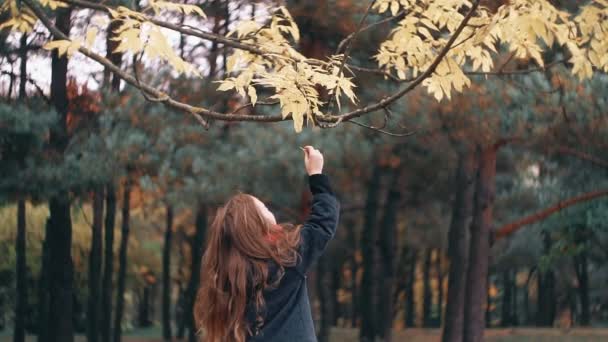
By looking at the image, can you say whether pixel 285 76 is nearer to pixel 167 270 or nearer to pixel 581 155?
pixel 581 155

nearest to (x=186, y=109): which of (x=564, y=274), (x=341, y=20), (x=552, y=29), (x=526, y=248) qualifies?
(x=552, y=29)

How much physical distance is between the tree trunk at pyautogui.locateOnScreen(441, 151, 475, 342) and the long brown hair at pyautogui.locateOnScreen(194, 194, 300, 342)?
1643 cm

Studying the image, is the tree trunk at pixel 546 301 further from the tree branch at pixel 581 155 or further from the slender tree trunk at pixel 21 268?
the tree branch at pixel 581 155

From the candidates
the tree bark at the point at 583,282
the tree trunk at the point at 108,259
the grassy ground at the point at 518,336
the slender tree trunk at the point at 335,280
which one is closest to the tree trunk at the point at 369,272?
the grassy ground at the point at 518,336

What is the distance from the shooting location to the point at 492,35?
6.53 m

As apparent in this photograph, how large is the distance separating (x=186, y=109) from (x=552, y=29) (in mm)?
2203

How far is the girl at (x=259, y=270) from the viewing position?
397 cm

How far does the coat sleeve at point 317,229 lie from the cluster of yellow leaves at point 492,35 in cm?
197

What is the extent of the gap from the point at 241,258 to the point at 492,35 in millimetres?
3149

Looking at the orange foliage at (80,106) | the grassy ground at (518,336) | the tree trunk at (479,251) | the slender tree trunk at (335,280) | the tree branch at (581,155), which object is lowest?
the grassy ground at (518,336)

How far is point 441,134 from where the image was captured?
17.2m

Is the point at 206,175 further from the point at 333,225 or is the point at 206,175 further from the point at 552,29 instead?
the point at 333,225

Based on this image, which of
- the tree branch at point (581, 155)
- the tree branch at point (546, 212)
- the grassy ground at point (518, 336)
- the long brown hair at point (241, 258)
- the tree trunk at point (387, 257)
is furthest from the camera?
the grassy ground at point (518, 336)

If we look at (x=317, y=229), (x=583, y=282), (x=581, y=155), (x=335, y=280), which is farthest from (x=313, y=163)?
(x=335, y=280)
